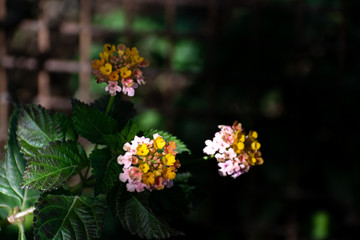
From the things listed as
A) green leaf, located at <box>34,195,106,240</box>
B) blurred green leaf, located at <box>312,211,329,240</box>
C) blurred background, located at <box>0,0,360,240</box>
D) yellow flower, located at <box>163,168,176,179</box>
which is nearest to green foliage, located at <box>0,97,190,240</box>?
green leaf, located at <box>34,195,106,240</box>

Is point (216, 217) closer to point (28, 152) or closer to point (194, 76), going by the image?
point (194, 76)

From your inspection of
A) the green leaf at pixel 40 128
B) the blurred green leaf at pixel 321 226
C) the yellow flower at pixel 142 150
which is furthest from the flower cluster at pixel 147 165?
the blurred green leaf at pixel 321 226

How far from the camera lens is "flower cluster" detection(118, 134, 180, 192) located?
2.69ft

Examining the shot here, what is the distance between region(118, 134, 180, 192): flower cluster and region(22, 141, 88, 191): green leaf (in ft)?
0.45

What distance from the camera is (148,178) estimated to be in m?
0.81

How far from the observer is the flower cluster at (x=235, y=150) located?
88cm

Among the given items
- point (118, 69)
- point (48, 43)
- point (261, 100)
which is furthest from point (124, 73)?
point (261, 100)

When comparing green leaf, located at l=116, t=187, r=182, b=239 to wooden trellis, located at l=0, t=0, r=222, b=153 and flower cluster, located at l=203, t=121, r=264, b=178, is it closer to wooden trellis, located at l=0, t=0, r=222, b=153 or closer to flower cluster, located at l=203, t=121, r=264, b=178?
flower cluster, located at l=203, t=121, r=264, b=178

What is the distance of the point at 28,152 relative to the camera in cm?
95

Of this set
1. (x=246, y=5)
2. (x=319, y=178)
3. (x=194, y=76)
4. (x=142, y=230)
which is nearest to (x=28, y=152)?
(x=142, y=230)

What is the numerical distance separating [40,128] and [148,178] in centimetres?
30

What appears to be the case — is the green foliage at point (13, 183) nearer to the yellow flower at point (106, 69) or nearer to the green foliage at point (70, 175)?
the green foliage at point (70, 175)

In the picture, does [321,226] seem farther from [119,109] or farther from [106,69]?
[106,69]

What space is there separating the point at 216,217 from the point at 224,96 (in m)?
0.72
